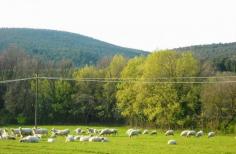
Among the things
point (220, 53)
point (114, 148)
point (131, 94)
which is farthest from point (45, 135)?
point (220, 53)

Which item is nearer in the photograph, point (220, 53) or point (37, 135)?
point (37, 135)

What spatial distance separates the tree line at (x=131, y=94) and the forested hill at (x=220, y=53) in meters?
30.3

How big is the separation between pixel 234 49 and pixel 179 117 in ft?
337

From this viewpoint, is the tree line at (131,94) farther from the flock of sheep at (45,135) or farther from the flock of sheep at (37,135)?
the flock of sheep at (37,135)

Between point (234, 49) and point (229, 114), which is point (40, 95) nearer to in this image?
point (229, 114)

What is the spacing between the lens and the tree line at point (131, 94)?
74.5m

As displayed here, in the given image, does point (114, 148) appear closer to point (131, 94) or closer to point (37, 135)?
point (37, 135)

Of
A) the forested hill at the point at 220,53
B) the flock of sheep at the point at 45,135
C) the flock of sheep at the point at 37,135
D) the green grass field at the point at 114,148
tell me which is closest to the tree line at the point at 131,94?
the flock of sheep at the point at 45,135

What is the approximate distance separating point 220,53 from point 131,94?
89637 mm

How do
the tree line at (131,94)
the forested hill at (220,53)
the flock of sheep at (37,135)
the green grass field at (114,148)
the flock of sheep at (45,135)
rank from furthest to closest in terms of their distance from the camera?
the forested hill at (220,53)
the tree line at (131,94)
the flock of sheep at (37,135)
the flock of sheep at (45,135)
the green grass field at (114,148)

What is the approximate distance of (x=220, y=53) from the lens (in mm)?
169750

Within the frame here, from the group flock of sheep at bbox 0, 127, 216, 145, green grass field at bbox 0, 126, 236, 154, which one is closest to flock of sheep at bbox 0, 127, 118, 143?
flock of sheep at bbox 0, 127, 216, 145

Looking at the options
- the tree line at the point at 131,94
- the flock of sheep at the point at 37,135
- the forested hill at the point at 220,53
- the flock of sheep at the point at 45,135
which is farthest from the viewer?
the forested hill at the point at 220,53

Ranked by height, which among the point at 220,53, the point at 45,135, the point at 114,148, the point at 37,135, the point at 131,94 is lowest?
the point at 45,135
